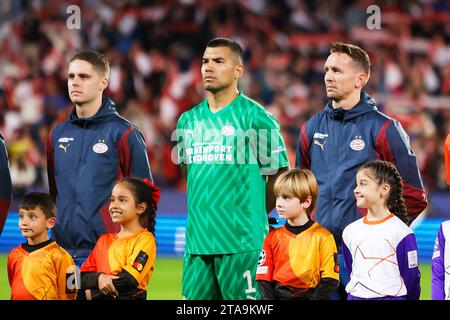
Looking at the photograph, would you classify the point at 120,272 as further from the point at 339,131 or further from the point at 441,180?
the point at 441,180

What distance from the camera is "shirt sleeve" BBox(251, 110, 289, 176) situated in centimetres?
779

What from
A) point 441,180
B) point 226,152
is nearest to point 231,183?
point 226,152

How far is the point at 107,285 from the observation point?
7.43 m

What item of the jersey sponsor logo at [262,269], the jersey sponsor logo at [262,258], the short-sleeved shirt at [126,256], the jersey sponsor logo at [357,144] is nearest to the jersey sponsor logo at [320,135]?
the jersey sponsor logo at [357,144]

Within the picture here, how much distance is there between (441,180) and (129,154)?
8885 mm

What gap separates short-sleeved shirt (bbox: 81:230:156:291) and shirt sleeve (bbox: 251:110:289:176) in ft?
3.10

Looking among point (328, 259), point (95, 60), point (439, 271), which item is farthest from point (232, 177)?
point (439, 271)

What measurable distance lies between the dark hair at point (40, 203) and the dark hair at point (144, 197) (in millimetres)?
578

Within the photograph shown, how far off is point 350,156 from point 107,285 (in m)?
1.89

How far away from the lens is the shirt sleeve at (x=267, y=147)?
7.79 metres

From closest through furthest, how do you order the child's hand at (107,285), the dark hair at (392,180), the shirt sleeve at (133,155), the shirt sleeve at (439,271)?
1. the shirt sleeve at (439,271)
2. the dark hair at (392,180)
3. the child's hand at (107,285)
4. the shirt sleeve at (133,155)

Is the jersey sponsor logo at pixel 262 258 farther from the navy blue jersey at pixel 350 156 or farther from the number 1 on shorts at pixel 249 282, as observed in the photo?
the navy blue jersey at pixel 350 156

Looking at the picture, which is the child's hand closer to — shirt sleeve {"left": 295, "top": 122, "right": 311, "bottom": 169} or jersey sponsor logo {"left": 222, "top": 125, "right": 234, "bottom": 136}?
jersey sponsor logo {"left": 222, "top": 125, "right": 234, "bottom": 136}

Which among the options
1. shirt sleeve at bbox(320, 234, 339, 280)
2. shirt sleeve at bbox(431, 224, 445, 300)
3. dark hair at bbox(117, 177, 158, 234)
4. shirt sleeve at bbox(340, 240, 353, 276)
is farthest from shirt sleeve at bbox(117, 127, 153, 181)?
shirt sleeve at bbox(431, 224, 445, 300)
